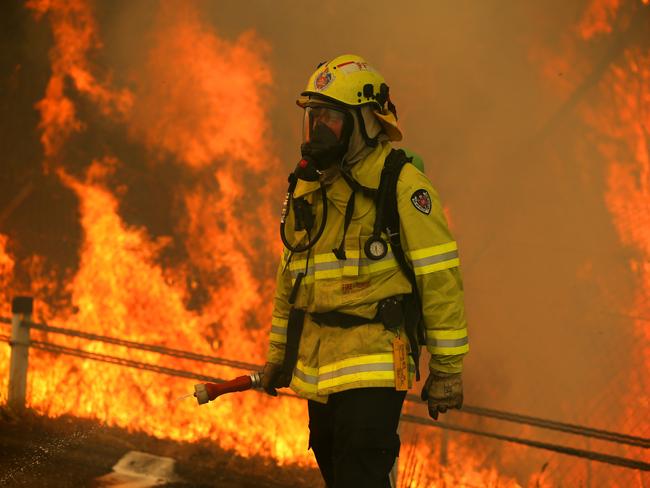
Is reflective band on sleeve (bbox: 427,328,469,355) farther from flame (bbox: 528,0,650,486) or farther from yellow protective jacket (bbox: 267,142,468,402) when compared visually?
flame (bbox: 528,0,650,486)

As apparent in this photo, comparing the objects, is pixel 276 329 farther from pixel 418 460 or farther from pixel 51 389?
pixel 51 389

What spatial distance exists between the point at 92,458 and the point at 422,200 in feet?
11.8

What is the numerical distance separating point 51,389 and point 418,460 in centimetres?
331

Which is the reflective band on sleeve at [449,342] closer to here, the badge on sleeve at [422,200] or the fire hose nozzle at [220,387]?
the badge on sleeve at [422,200]

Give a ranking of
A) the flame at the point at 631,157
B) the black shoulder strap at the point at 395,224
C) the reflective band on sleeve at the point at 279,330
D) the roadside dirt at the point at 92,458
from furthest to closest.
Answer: the flame at the point at 631,157
the roadside dirt at the point at 92,458
the reflective band on sleeve at the point at 279,330
the black shoulder strap at the point at 395,224

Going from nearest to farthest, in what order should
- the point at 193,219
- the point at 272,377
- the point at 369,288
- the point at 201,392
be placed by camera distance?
the point at 369,288
the point at 201,392
the point at 272,377
the point at 193,219

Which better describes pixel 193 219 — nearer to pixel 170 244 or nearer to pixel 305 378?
pixel 170 244

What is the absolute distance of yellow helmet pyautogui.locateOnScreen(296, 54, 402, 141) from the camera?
10.3 ft

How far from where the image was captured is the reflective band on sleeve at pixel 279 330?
11.7ft

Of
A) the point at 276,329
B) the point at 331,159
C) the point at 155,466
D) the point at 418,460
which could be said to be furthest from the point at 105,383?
the point at 331,159

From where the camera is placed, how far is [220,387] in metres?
3.38

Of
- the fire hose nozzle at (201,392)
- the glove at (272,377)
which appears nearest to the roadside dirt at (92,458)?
the glove at (272,377)

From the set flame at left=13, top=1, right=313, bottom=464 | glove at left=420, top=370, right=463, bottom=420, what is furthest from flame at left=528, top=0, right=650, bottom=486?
glove at left=420, top=370, right=463, bottom=420

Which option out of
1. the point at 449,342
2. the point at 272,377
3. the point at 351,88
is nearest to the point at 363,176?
the point at 351,88
